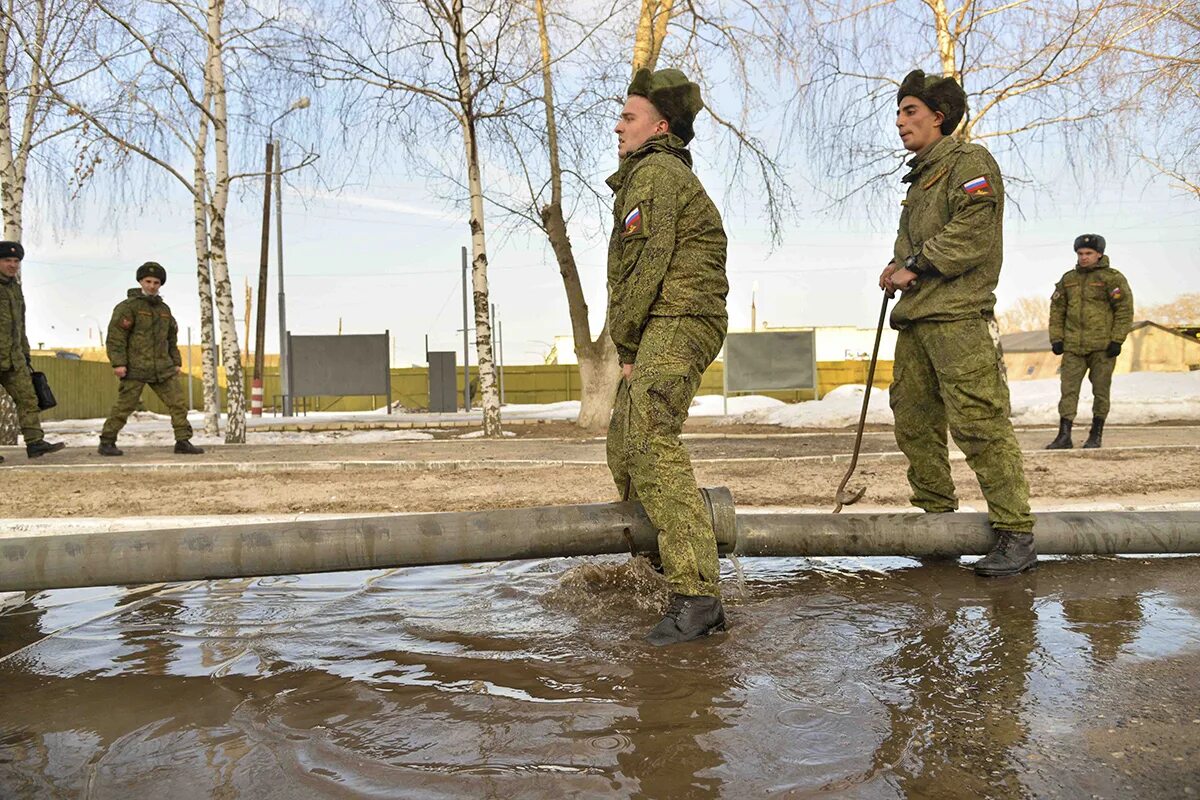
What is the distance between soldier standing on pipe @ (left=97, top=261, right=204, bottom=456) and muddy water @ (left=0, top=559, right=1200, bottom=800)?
267 inches

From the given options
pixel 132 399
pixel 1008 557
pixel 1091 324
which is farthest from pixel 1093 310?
pixel 132 399

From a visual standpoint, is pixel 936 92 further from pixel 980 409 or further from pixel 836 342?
pixel 836 342

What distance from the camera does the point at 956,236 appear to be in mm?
3689

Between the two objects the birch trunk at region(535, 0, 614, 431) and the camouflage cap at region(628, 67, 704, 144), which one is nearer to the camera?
the camouflage cap at region(628, 67, 704, 144)

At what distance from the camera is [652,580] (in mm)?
3566

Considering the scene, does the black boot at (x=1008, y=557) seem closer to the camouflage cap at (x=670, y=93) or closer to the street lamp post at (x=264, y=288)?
the camouflage cap at (x=670, y=93)

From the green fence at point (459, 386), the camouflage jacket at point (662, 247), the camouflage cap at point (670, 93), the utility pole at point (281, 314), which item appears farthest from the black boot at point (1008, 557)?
the green fence at point (459, 386)

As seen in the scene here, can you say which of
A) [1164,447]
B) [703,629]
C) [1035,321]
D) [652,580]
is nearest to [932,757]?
[703,629]

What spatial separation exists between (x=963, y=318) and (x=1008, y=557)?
0.97 metres

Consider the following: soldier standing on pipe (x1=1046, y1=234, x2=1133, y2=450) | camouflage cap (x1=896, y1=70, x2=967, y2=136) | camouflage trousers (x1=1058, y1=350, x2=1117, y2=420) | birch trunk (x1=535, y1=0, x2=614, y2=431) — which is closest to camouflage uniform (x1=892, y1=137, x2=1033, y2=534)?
camouflage cap (x1=896, y1=70, x2=967, y2=136)

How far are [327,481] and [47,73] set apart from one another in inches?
338

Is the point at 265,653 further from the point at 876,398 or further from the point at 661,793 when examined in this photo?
the point at 876,398

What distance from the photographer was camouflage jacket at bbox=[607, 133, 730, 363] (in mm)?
3035

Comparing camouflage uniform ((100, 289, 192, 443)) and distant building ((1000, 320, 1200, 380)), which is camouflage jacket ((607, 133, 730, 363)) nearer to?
camouflage uniform ((100, 289, 192, 443))
